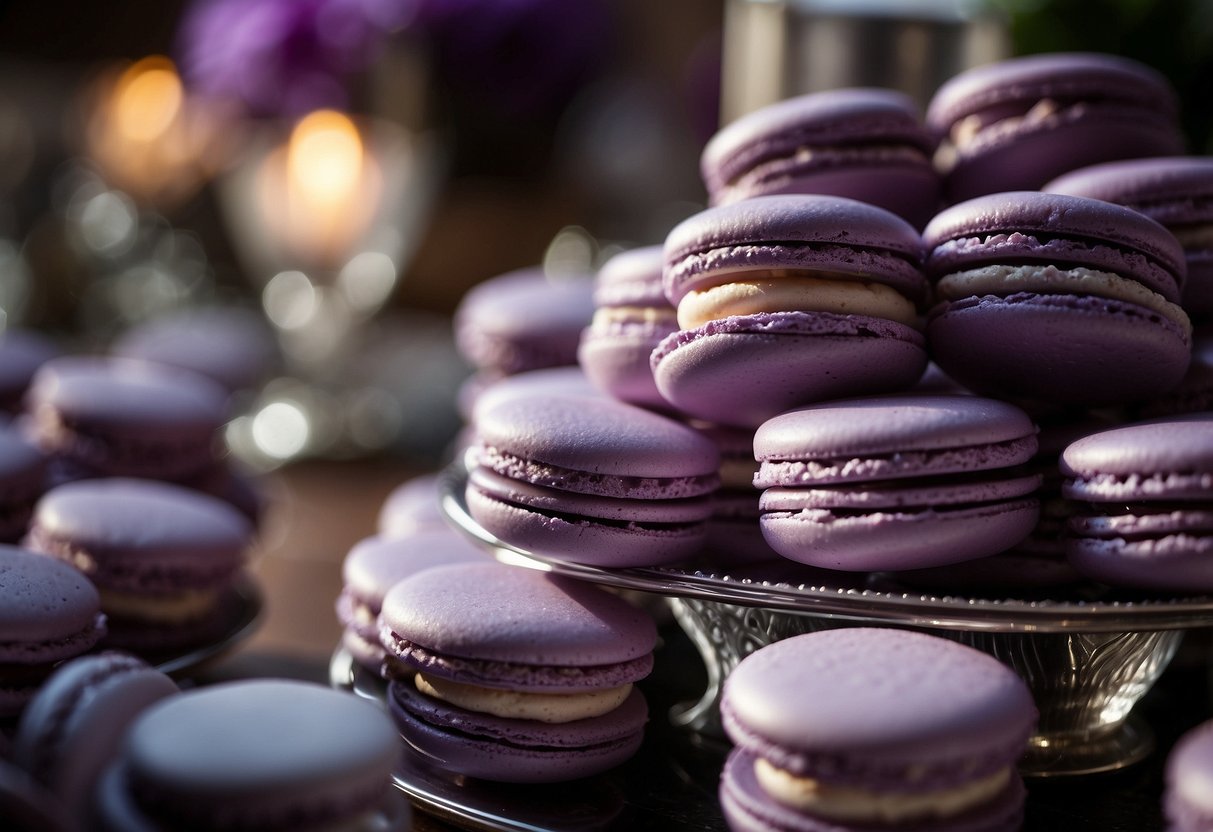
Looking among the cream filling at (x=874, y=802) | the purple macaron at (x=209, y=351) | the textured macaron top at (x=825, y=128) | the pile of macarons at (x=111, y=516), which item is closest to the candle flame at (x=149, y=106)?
the purple macaron at (x=209, y=351)

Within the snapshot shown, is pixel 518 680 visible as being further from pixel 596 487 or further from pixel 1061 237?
pixel 1061 237

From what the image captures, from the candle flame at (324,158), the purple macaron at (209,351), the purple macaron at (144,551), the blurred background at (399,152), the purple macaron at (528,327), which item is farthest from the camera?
the candle flame at (324,158)

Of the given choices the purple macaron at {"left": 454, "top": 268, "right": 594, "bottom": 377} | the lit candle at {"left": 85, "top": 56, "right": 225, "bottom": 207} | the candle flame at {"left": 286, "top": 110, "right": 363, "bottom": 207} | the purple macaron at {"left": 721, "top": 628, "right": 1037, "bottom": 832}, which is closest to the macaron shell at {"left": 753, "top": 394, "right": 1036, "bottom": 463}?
the purple macaron at {"left": 721, "top": 628, "right": 1037, "bottom": 832}

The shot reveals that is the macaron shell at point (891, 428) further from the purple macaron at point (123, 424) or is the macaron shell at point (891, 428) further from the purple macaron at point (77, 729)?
the purple macaron at point (123, 424)

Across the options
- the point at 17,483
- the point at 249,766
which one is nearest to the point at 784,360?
the point at 249,766

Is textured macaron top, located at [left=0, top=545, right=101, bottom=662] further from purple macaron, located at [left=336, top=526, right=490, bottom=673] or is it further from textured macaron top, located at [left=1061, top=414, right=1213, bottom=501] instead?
textured macaron top, located at [left=1061, top=414, right=1213, bottom=501]

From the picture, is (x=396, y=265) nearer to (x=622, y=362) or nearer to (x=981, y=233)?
(x=622, y=362)
